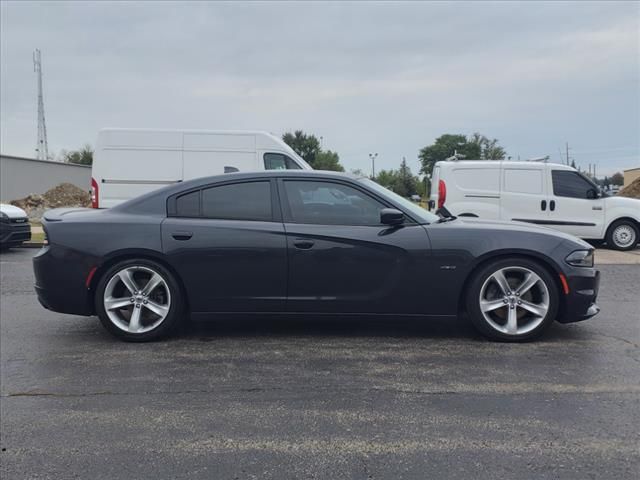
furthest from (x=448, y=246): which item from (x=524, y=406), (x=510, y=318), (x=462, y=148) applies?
(x=462, y=148)

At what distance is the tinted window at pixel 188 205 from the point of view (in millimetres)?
4480

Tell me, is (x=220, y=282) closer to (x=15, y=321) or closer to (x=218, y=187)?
(x=218, y=187)

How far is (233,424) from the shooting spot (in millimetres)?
2916

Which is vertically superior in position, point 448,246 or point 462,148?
point 462,148

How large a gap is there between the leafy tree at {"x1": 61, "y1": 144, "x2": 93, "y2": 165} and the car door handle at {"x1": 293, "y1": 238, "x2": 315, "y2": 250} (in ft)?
216

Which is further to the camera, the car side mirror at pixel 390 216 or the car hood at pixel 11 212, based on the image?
the car hood at pixel 11 212

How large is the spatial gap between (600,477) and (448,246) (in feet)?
7.02

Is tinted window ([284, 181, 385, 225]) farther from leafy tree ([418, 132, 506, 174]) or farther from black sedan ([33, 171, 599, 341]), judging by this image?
leafy tree ([418, 132, 506, 174])

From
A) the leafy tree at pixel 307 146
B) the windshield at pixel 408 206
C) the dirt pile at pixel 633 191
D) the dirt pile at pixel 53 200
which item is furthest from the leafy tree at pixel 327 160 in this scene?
the windshield at pixel 408 206

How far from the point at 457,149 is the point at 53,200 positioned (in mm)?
58059

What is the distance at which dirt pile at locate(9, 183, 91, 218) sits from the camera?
28.6m

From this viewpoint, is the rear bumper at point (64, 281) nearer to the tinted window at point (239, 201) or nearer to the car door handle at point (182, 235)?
the car door handle at point (182, 235)

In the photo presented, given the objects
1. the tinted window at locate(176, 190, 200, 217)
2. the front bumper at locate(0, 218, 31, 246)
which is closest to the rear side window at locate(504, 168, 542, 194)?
the tinted window at locate(176, 190, 200, 217)

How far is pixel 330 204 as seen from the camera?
14.5ft
